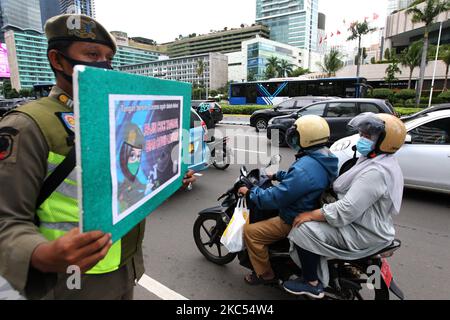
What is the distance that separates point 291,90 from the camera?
862 inches

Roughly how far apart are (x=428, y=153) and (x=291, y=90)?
1808 centimetres

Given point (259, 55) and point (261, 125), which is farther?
point (259, 55)

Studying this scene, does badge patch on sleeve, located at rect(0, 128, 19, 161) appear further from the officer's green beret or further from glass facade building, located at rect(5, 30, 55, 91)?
glass facade building, located at rect(5, 30, 55, 91)

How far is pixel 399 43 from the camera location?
49.9m

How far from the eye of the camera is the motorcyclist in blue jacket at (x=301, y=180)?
209cm

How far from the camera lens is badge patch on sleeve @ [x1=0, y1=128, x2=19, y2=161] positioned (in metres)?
0.81

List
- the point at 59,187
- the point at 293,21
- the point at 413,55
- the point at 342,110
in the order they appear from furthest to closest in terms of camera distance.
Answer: the point at 293,21 < the point at 413,55 < the point at 342,110 < the point at 59,187

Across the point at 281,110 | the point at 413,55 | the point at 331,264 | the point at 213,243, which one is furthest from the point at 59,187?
the point at 413,55

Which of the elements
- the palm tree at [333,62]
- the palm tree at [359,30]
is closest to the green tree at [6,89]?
the palm tree at [333,62]

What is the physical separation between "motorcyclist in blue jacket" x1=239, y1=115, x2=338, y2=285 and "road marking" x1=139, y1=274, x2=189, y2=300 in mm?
934

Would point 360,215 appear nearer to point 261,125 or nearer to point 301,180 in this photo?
point 301,180

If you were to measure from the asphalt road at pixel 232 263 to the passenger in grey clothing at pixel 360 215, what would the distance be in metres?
0.67

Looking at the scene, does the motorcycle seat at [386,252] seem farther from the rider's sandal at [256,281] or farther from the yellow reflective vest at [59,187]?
the yellow reflective vest at [59,187]

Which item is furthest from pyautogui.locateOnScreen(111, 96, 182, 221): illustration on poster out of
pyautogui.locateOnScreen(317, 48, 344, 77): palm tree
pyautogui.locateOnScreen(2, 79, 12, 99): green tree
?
pyautogui.locateOnScreen(2, 79, 12, 99): green tree
